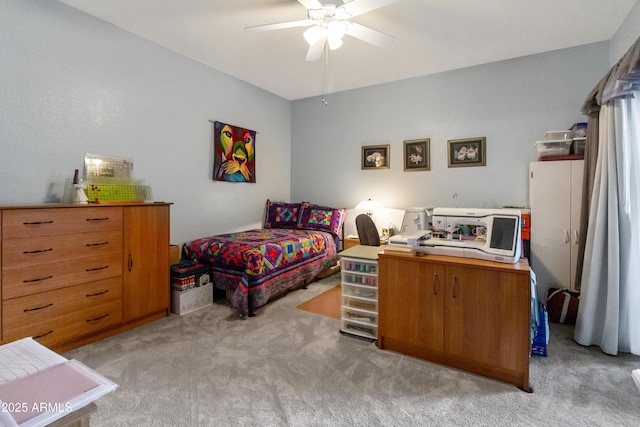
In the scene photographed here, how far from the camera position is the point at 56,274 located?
2209 millimetres

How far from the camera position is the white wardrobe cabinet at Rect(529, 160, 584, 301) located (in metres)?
2.97

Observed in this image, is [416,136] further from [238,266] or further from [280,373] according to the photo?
[280,373]

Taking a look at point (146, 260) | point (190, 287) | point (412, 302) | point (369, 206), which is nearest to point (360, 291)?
point (412, 302)

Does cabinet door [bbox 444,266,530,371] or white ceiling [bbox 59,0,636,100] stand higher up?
white ceiling [bbox 59,0,636,100]

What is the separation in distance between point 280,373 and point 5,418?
174cm

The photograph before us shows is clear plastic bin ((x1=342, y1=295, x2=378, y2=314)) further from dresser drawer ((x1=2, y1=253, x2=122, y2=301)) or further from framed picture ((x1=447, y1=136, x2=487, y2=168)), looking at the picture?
framed picture ((x1=447, y1=136, x2=487, y2=168))

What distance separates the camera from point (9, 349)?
2.37 feet

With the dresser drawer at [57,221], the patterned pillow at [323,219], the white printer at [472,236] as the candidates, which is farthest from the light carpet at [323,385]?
the patterned pillow at [323,219]

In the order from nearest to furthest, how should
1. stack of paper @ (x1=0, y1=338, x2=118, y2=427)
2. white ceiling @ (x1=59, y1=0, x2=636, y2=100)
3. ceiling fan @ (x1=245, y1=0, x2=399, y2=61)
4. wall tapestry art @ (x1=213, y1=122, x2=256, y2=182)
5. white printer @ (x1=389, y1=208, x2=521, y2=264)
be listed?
stack of paper @ (x1=0, y1=338, x2=118, y2=427)
white printer @ (x1=389, y1=208, x2=521, y2=264)
ceiling fan @ (x1=245, y1=0, x2=399, y2=61)
white ceiling @ (x1=59, y1=0, x2=636, y2=100)
wall tapestry art @ (x1=213, y1=122, x2=256, y2=182)

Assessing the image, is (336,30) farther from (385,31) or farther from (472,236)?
(472,236)

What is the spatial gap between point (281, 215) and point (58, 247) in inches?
109

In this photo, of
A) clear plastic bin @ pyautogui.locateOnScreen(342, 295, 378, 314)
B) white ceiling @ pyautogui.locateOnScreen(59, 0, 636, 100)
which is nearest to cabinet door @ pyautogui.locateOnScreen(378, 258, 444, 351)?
clear plastic bin @ pyautogui.locateOnScreen(342, 295, 378, 314)

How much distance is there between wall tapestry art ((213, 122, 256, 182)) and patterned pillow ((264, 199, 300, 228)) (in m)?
0.53

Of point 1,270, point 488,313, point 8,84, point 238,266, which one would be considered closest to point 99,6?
point 8,84
